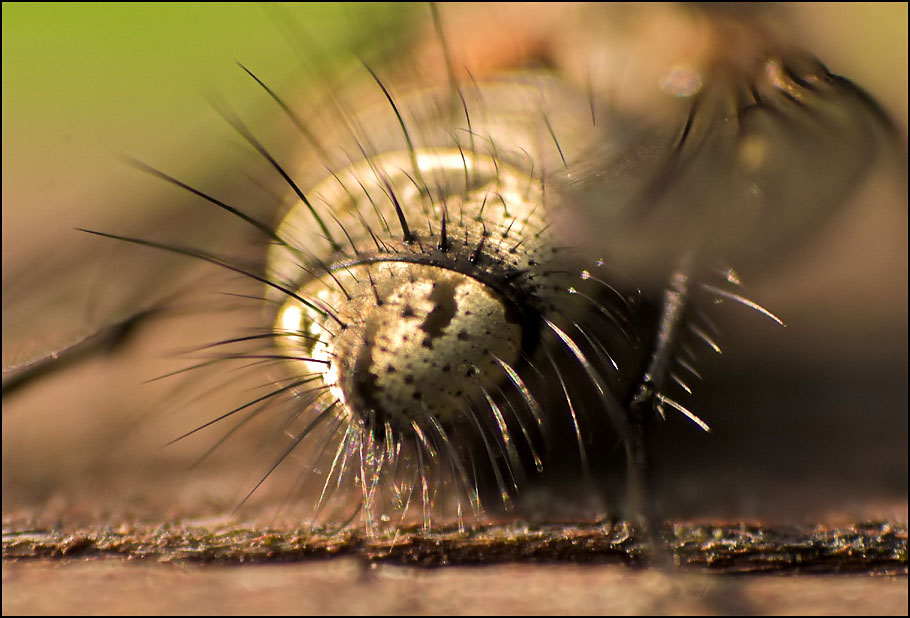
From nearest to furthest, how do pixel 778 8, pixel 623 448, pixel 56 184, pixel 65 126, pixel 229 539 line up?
pixel 229 539, pixel 623 448, pixel 778 8, pixel 56 184, pixel 65 126

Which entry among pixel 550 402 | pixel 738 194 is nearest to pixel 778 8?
pixel 738 194

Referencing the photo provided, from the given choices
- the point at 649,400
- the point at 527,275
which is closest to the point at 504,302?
the point at 527,275

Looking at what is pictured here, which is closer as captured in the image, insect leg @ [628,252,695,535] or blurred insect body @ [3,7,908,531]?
blurred insect body @ [3,7,908,531]

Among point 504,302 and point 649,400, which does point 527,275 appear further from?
point 649,400

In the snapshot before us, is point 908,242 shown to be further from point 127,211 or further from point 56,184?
point 56,184

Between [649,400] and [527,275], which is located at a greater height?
[527,275]

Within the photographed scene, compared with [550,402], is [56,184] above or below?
above
